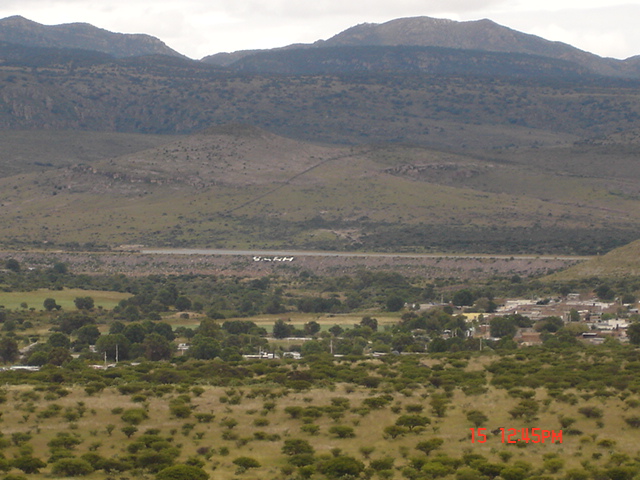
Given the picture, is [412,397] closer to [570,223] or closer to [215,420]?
[215,420]

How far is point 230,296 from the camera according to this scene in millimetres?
127000

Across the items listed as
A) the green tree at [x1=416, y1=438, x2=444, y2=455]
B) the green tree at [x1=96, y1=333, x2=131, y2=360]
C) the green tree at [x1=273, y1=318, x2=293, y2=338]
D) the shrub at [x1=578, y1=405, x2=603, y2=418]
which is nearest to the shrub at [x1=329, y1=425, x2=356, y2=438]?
the green tree at [x1=416, y1=438, x2=444, y2=455]

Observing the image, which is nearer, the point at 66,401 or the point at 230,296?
the point at 66,401

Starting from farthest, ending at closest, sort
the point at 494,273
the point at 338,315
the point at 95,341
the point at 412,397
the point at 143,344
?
1. the point at 494,273
2. the point at 338,315
3. the point at 95,341
4. the point at 143,344
5. the point at 412,397

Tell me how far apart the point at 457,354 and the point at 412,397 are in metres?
15.6

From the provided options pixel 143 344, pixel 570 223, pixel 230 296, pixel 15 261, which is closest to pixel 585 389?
pixel 143 344

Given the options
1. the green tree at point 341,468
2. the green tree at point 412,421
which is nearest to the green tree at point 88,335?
the green tree at point 412,421

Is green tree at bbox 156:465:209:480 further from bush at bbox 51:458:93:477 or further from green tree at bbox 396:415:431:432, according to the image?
green tree at bbox 396:415:431:432

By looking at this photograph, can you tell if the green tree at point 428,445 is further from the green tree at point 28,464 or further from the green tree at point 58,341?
the green tree at point 58,341

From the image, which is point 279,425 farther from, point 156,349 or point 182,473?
point 156,349

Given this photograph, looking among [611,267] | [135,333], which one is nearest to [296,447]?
[135,333]
